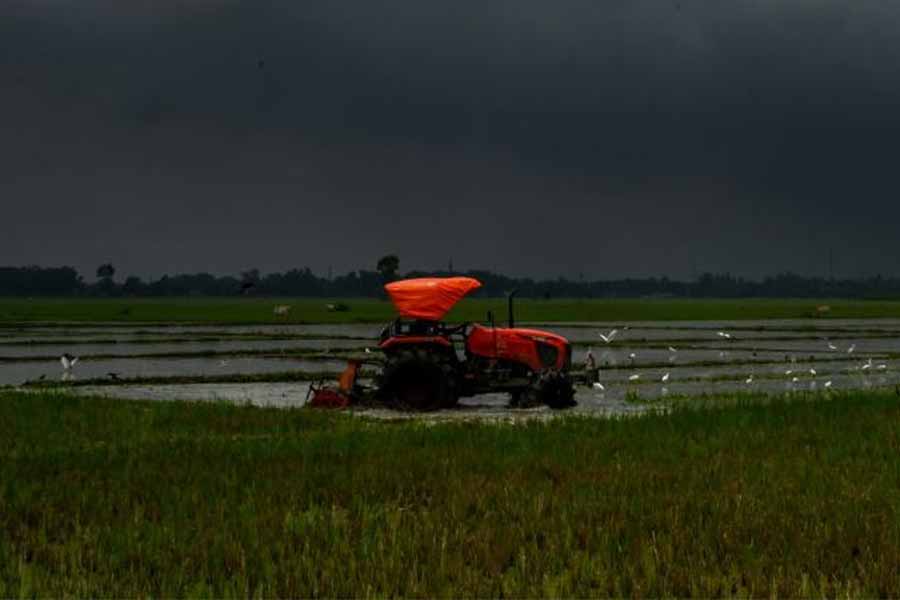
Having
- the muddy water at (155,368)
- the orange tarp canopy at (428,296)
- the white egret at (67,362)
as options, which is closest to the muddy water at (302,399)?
the orange tarp canopy at (428,296)

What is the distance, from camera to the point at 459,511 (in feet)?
24.9

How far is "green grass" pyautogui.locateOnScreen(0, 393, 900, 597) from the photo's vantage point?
581 cm

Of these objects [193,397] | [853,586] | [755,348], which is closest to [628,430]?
[853,586]

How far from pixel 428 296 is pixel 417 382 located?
4.40 feet

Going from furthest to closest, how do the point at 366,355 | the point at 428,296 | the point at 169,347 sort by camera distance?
the point at 169,347, the point at 366,355, the point at 428,296

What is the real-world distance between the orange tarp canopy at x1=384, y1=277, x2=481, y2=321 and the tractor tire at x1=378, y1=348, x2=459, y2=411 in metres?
0.60

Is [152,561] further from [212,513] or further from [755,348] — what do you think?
[755,348]

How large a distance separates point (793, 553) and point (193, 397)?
14.7m

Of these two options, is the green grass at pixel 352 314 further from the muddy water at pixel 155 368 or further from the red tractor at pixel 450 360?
the red tractor at pixel 450 360

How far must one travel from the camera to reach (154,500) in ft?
26.8

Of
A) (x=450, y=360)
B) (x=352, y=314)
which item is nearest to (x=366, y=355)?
(x=450, y=360)

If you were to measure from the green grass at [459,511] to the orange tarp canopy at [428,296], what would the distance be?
443 centimetres

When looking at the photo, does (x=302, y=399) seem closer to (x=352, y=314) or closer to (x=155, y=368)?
(x=155, y=368)

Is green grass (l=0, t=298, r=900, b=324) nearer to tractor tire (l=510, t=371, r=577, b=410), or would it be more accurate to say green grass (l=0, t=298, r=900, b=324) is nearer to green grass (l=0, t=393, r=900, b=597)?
tractor tire (l=510, t=371, r=577, b=410)
